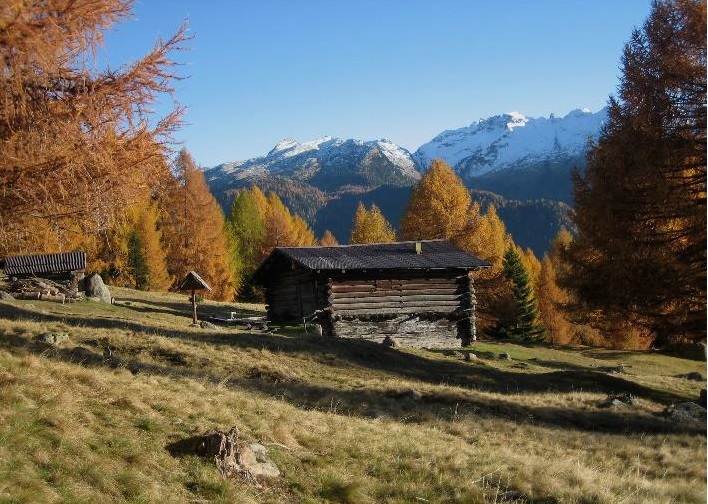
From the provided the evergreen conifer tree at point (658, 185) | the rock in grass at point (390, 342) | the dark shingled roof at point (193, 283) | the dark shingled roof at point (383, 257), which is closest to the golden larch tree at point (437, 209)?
the dark shingled roof at point (383, 257)

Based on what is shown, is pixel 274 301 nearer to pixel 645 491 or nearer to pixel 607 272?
pixel 607 272

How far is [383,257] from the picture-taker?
26.8 m

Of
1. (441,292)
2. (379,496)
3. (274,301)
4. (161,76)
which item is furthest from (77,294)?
(379,496)

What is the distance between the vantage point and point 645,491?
24.1ft

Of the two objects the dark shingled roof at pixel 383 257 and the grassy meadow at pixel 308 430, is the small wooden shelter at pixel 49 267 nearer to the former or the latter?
the dark shingled roof at pixel 383 257

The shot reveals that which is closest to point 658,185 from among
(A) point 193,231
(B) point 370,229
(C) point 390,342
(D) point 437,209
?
(C) point 390,342

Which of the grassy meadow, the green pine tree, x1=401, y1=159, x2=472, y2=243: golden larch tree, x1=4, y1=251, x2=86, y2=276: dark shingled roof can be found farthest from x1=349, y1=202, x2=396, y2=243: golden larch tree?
the grassy meadow

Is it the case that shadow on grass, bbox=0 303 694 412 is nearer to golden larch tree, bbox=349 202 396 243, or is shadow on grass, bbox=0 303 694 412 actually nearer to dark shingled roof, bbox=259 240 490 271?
dark shingled roof, bbox=259 240 490 271

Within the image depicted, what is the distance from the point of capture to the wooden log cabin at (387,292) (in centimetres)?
2536

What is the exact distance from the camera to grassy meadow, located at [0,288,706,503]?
5.98m

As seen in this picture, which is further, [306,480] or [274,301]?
[274,301]

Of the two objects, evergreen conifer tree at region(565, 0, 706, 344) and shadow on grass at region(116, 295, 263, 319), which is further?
shadow on grass at region(116, 295, 263, 319)

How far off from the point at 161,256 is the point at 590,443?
39.3 meters

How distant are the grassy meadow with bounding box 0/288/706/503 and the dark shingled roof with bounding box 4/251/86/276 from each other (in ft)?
53.1
